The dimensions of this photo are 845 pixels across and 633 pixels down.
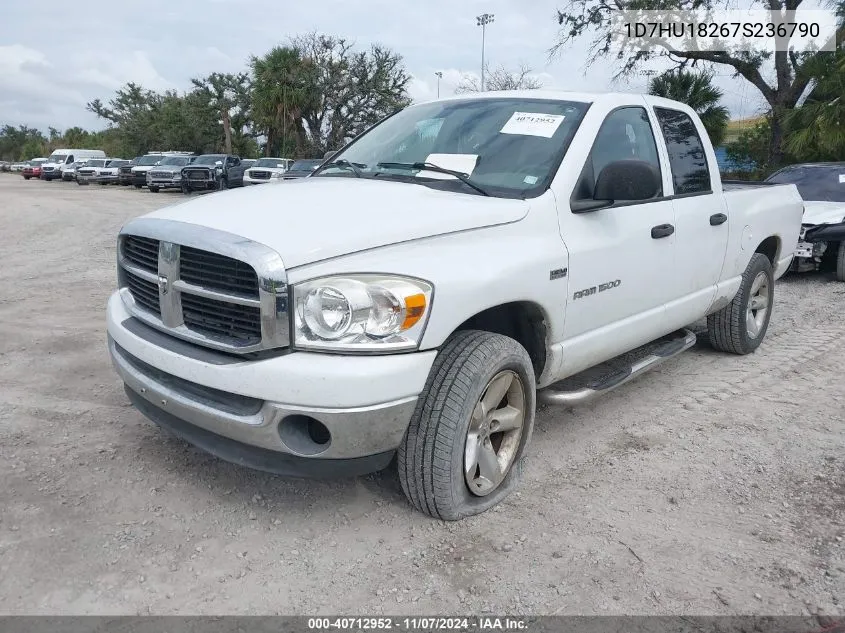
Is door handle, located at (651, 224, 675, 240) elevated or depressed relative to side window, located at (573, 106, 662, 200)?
depressed

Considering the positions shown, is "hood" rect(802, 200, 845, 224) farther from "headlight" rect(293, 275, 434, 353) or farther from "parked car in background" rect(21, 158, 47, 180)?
"parked car in background" rect(21, 158, 47, 180)

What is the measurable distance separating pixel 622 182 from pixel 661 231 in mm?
774

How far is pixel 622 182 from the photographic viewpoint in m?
3.22

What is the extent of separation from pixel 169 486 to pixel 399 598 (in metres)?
1.31

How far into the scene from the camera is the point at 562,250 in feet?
10.5

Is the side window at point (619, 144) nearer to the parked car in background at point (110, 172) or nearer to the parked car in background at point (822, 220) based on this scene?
the parked car in background at point (822, 220)

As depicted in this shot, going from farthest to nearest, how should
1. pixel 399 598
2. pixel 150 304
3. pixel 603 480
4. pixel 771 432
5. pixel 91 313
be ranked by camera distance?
pixel 91 313 < pixel 771 432 < pixel 603 480 < pixel 150 304 < pixel 399 598

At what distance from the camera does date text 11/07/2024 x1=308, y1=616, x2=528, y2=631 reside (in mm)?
2346

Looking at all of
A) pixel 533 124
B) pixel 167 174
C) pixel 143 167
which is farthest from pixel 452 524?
pixel 143 167

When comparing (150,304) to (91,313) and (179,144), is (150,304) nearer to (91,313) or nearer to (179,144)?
(91,313)

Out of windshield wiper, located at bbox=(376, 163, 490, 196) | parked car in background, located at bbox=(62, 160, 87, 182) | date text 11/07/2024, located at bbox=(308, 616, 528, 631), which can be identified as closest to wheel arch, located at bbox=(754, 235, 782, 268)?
windshield wiper, located at bbox=(376, 163, 490, 196)

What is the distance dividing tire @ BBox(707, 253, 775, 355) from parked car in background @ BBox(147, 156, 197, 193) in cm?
2573

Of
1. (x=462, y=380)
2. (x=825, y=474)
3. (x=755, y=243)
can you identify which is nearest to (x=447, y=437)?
(x=462, y=380)

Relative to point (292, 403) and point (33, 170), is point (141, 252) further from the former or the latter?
point (33, 170)
